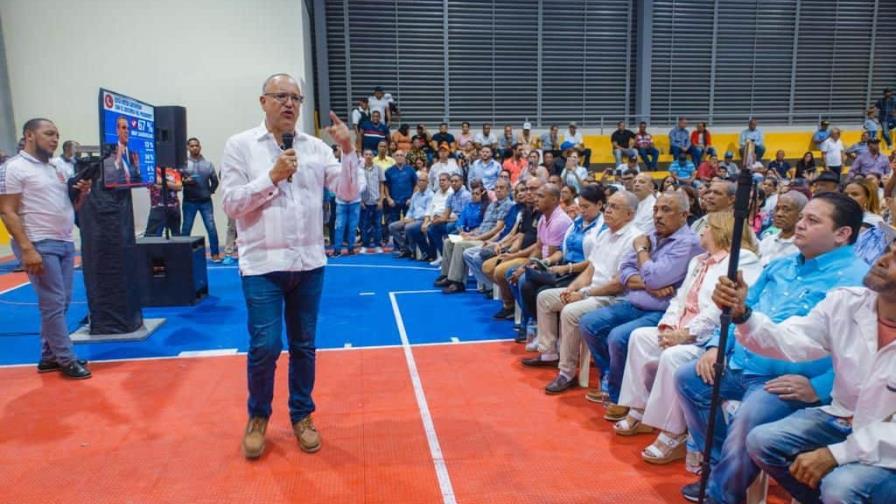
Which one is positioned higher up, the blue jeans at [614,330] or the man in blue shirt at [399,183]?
the man in blue shirt at [399,183]

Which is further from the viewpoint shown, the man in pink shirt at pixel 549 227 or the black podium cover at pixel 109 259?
the man in pink shirt at pixel 549 227

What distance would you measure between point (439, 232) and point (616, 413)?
A: 5.36 metres

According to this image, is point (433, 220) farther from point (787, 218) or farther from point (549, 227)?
point (787, 218)

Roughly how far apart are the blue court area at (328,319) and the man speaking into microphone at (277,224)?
194 centimetres

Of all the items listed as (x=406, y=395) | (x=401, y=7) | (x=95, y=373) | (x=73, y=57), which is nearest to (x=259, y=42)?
(x=73, y=57)

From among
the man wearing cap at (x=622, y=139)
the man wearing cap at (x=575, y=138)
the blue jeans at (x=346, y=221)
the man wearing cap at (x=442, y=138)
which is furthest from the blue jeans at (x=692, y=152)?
the blue jeans at (x=346, y=221)

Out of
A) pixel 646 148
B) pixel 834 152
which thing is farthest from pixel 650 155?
pixel 834 152

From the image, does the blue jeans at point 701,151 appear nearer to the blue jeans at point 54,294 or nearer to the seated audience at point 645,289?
the seated audience at point 645,289

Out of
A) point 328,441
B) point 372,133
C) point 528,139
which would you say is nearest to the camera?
point 328,441

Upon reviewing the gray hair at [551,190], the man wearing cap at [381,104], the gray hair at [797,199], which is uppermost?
the man wearing cap at [381,104]

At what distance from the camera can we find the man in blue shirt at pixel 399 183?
34.7 feet

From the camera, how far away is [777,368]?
2.53 metres

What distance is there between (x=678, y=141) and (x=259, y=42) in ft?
29.7

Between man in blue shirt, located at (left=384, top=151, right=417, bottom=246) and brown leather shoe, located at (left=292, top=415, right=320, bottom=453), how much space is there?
758 centimetres
